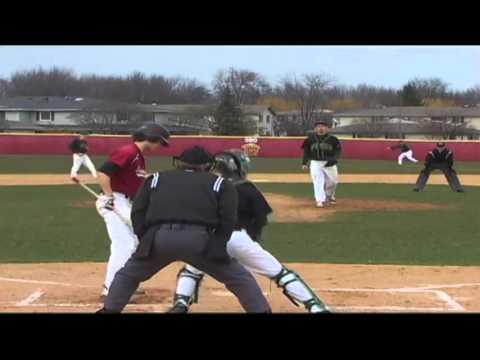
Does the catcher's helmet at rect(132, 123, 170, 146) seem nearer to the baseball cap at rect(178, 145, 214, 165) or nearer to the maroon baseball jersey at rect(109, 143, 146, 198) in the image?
the maroon baseball jersey at rect(109, 143, 146, 198)

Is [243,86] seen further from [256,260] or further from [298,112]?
[256,260]

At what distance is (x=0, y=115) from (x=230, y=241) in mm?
89072

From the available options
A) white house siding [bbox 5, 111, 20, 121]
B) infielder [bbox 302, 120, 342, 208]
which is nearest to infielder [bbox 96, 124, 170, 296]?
infielder [bbox 302, 120, 342, 208]

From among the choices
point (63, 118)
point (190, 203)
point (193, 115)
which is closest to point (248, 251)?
point (190, 203)

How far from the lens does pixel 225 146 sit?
45438mm

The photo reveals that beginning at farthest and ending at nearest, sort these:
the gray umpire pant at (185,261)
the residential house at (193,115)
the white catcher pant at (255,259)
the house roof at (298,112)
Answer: the house roof at (298,112) < the residential house at (193,115) < the white catcher pant at (255,259) < the gray umpire pant at (185,261)

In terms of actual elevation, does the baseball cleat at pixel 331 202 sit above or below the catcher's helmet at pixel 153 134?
below

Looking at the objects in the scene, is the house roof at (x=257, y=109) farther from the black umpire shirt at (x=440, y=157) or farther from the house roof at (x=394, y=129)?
the black umpire shirt at (x=440, y=157)

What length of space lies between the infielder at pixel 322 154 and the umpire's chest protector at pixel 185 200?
9.99 metres

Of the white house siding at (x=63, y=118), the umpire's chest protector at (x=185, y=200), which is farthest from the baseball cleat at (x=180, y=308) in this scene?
the white house siding at (x=63, y=118)

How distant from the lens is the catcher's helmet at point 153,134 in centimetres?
662

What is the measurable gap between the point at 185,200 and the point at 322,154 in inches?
403
